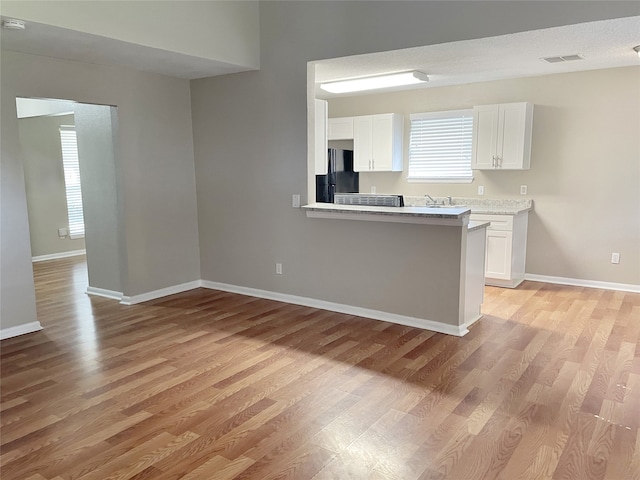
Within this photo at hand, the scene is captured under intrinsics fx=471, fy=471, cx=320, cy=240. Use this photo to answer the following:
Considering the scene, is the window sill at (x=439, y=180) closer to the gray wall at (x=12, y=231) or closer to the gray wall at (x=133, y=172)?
the gray wall at (x=133, y=172)

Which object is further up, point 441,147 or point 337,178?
point 441,147

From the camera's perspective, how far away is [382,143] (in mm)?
6375

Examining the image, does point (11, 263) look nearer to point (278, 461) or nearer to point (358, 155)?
point (278, 461)

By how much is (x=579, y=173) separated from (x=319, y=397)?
13.6ft

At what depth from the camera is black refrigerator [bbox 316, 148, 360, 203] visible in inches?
253

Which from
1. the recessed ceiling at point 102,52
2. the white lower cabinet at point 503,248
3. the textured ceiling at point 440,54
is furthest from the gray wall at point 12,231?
the white lower cabinet at point 503,248

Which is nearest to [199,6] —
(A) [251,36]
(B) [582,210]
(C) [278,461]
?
(A) [251,36]

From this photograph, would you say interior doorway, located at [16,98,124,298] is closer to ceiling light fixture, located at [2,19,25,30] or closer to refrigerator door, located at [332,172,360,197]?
ceiling light fixture, located at [2,19,25,30]

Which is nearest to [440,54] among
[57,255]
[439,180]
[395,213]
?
[395,213]

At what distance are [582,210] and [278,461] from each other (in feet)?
15.2

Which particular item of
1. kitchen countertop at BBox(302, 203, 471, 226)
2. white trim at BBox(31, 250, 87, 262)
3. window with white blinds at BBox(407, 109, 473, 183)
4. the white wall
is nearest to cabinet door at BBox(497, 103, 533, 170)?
window with white blinds at BBox(407, 109, 473, 183)

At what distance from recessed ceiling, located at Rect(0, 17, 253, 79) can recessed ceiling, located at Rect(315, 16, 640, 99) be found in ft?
3.79

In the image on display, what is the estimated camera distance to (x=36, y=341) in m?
3.79

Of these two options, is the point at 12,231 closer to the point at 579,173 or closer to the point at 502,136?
the point at 502,136
